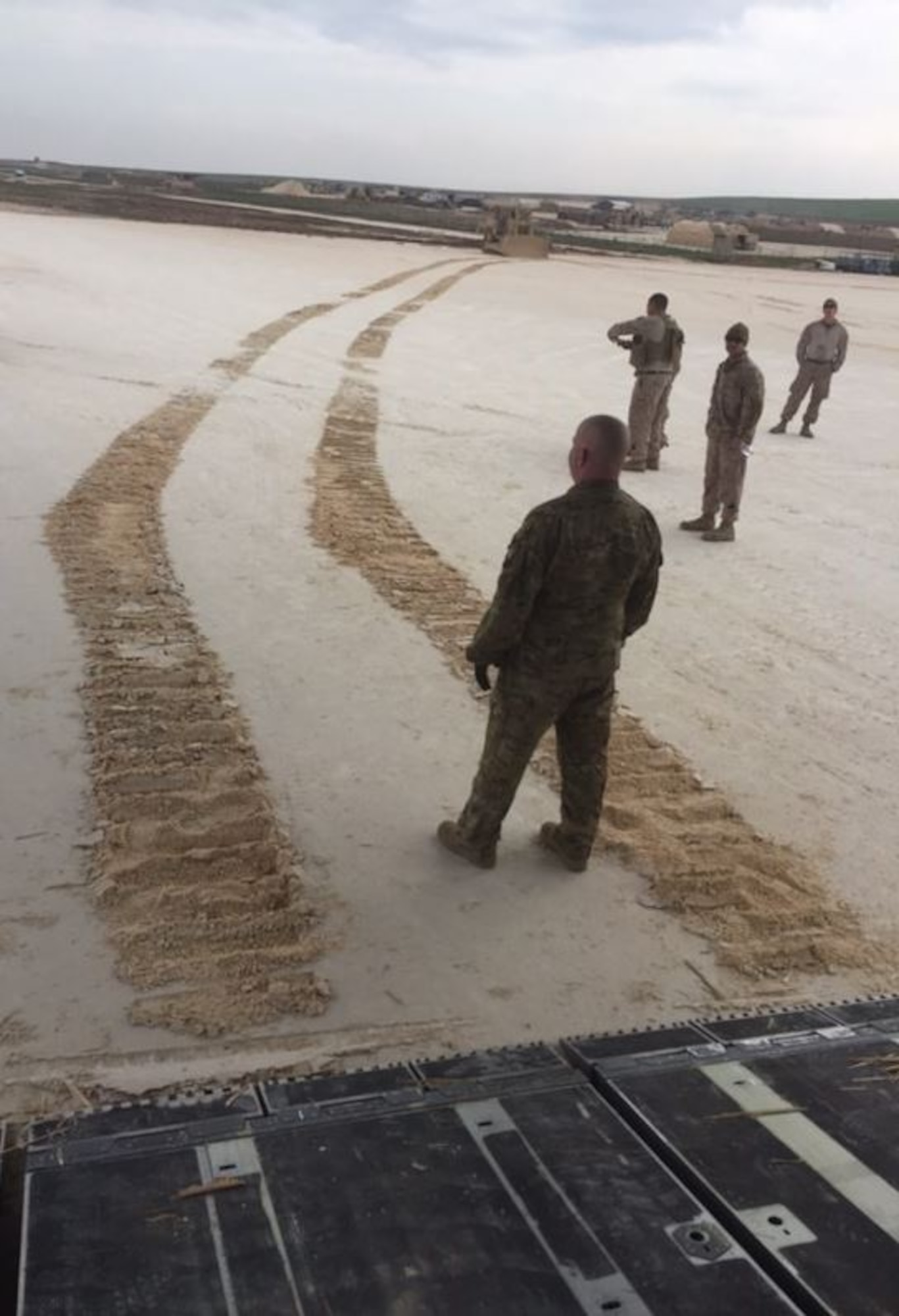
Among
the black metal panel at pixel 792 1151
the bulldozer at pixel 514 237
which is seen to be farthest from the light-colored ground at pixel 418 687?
the bulldozer at pixel 514 237

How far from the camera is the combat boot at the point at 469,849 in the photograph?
4590 mm

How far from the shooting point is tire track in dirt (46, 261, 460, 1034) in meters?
3.84

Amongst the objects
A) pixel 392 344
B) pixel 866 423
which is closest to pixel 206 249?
pixel 392 344

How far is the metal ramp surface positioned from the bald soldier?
4.64ft

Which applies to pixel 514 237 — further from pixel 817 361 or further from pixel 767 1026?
pixel 767 1026

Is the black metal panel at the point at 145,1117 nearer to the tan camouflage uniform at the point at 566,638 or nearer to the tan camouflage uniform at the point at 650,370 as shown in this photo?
the tan camouflage uniform at the point at 566,638

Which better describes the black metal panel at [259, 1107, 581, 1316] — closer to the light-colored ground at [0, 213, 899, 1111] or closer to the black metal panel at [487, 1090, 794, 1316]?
the black metal panel at [487, 1090, 794, 1316]

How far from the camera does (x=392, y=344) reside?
60.4 ft

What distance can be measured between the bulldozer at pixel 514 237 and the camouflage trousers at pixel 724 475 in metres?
36.5

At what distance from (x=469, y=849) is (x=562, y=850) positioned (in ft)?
1.21

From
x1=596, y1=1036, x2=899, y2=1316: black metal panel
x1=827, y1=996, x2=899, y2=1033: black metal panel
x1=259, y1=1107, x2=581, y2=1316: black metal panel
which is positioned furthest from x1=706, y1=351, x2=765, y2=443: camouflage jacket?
x1=259, y1=1107, x2=581, y2=1316: black metal panel

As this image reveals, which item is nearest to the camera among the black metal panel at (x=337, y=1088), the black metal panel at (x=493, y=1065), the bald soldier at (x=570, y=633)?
the black metal panel at (x=337, y=1088)

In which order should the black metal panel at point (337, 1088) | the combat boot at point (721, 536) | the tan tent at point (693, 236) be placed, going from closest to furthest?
the black metal panel at point (337, 1088)
the combat boot at point (721, 536)
the tan tent at point (693, 236)

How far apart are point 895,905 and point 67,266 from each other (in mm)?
23400
